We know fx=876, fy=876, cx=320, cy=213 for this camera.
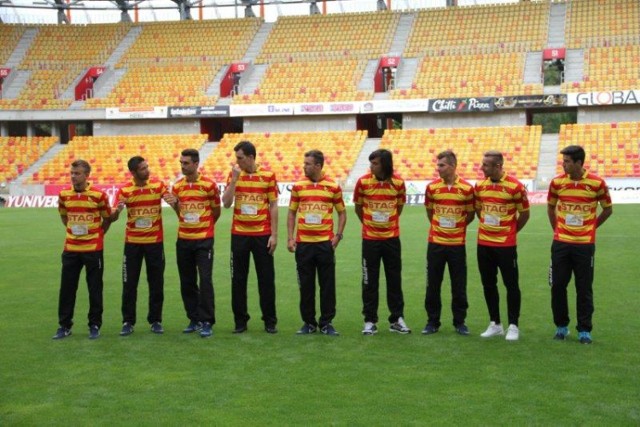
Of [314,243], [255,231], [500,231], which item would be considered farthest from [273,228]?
[500,231]

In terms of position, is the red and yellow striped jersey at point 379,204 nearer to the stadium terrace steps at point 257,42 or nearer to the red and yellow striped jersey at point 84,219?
the red and yellow striped jersey at point 84,219

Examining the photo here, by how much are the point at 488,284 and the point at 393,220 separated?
1.27m

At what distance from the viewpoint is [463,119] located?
42.9m

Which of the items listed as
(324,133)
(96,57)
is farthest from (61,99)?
(324,133)

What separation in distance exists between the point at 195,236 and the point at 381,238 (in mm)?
2108

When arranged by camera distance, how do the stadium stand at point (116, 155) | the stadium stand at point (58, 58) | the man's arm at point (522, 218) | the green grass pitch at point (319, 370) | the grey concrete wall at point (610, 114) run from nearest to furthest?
1. the green grass pitch at point (319, 370)
2. the man's arm at point (522, 218)
3. the grey concrete wall at point (610, 114)
4. the stadium stand at point (116, 155)
5. the stadium stand at point (58, 58)

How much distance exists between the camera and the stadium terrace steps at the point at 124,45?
50.9 meters

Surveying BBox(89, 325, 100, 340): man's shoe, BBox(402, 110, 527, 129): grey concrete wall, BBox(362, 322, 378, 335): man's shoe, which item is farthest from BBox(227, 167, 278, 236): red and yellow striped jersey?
BBox(402, 110, 527, 129): grey concrete wall

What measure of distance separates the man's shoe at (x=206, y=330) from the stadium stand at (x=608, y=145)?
96.3ft

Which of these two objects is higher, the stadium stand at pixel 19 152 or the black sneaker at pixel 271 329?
the stadium stand at pixel 19 152

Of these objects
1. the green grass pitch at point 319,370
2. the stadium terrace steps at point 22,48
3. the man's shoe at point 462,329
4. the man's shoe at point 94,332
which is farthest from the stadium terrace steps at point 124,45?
the man's shoe at point 462,329

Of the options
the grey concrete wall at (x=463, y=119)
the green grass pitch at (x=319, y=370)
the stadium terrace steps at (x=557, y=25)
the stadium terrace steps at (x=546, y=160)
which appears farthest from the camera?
the stadium terrace steps at (x=557, y=25)

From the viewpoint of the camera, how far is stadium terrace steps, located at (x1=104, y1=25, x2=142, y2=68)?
167 feet

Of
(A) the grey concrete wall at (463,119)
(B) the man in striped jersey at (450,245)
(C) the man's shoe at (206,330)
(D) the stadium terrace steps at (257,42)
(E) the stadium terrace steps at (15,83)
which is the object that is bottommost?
(C) the man's shoe at (206,330)
